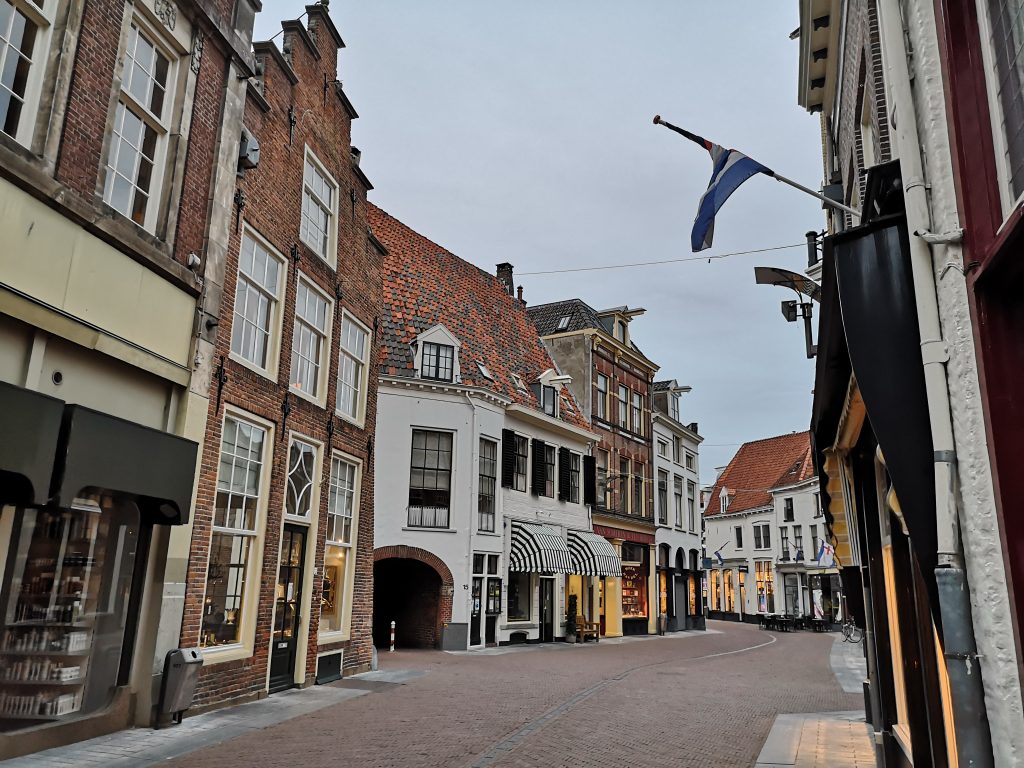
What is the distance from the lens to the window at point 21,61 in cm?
697

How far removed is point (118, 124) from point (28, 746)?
21.3ft

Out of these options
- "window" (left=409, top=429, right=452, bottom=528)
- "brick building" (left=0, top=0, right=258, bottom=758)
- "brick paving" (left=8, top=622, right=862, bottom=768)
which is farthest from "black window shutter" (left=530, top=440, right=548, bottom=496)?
Result: "brick building" (left=0, top=0, right=258, bottom=758)

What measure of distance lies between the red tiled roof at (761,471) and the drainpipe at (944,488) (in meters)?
46.8

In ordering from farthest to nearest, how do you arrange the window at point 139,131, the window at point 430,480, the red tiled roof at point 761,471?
the red tiled roof at point 761,471, the window at point 430,480, the window at point 139,131

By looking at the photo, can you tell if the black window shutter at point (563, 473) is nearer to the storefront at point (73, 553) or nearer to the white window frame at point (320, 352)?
the white window frame at point (320, 352)

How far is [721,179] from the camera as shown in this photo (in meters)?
6.41

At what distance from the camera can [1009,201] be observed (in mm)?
3205

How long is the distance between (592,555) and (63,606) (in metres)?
20.3

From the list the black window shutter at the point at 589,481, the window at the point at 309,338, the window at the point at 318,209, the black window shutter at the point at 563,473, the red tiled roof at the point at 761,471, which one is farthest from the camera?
the red tiled roof at the point at 761,471

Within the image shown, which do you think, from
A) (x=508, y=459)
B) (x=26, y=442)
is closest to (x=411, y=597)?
(x=508, y=459)

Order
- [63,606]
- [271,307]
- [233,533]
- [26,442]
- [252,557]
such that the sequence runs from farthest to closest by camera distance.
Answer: [271,307]
[252,557]
[233,533]
[63,606]
[26,442]

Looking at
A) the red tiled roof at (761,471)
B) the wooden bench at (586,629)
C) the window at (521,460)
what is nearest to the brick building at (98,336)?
the window at (521,460)

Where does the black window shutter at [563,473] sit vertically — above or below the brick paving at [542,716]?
above

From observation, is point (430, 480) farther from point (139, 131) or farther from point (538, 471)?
point (139, 131)
